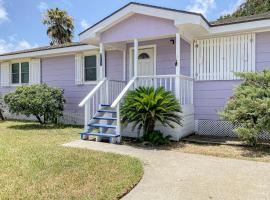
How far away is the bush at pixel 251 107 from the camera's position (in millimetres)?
6980

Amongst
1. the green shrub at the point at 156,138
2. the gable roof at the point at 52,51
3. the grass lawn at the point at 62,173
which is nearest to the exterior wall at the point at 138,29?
the gable roof at the point at 52,51

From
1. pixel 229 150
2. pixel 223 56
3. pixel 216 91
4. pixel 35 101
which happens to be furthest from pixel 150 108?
pixel 35 101

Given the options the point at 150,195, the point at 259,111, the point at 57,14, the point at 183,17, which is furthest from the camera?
the point at 57,14

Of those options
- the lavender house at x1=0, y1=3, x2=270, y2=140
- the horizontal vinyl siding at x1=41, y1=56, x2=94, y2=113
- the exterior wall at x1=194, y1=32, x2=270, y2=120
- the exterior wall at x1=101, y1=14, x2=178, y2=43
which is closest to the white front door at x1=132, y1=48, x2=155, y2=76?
the lavender house at x1=0, y1=3, x2=270, y2=140

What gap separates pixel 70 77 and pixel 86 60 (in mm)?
1209

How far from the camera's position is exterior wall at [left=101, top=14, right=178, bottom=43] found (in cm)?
874

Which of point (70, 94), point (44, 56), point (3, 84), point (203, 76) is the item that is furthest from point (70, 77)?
point (203, 76)

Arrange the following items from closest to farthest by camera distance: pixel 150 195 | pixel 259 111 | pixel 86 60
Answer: pixel 150 195 → pixel 259 111 → pixel 86 60

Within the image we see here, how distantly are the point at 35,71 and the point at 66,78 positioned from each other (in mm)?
2182

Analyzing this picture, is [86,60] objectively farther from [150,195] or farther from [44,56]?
[150,195]

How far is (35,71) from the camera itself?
14500 mm

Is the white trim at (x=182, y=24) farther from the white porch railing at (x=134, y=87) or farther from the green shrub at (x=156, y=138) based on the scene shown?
the green shrub at (x=156, y=138)

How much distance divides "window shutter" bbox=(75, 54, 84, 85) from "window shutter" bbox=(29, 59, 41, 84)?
258 centimetres

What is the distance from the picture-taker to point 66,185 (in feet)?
14.8
